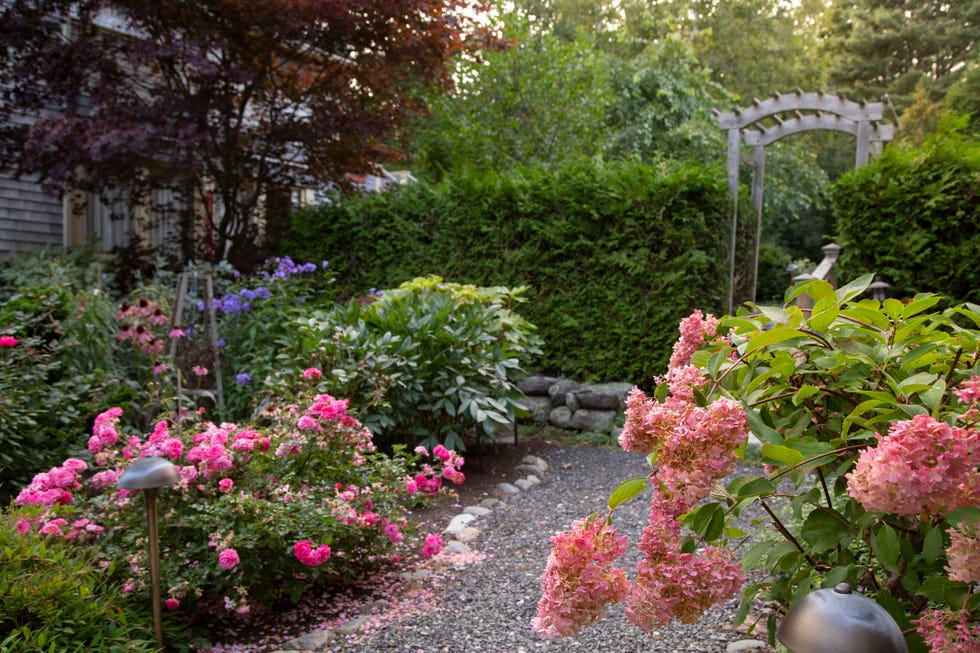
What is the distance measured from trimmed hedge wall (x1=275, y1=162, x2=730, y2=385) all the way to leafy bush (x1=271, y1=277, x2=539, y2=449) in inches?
51.6

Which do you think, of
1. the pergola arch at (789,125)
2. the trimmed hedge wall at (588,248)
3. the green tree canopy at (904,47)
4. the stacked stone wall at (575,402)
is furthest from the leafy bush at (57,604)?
the green tree canopy at (904,47)

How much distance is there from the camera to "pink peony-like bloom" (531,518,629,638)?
57.1 inches

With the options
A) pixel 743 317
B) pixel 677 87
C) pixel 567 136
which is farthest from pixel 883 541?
pixel 677 87

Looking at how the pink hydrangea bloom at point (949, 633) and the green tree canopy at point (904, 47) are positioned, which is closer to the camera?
the pink hydrangea bloom at point (949, 633)

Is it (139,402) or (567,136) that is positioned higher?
(567,136)

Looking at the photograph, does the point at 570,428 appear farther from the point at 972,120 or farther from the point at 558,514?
the point at 972,120

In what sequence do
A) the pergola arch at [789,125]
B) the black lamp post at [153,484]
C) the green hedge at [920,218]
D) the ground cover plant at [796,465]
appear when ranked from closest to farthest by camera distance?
the ground cover plant at [796,465]
the black lamp post at [153,484]
the green hedge at [920,218]
the pergola arch at [789,125]

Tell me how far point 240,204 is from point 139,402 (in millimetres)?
4173

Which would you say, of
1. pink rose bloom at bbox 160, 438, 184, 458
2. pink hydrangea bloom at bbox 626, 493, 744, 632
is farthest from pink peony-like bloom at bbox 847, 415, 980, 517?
pink rose bloom at bbox 160, 438, 184, 458

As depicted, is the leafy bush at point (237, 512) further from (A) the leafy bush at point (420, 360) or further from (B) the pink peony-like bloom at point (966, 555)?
(B) the pink peony-like bloom at point (966, 555)

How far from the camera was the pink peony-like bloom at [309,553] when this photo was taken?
2662mm

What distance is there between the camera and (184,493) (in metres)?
2.83

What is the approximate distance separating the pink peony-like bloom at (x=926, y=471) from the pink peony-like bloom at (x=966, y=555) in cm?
8

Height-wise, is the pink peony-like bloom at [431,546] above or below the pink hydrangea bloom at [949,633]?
below
